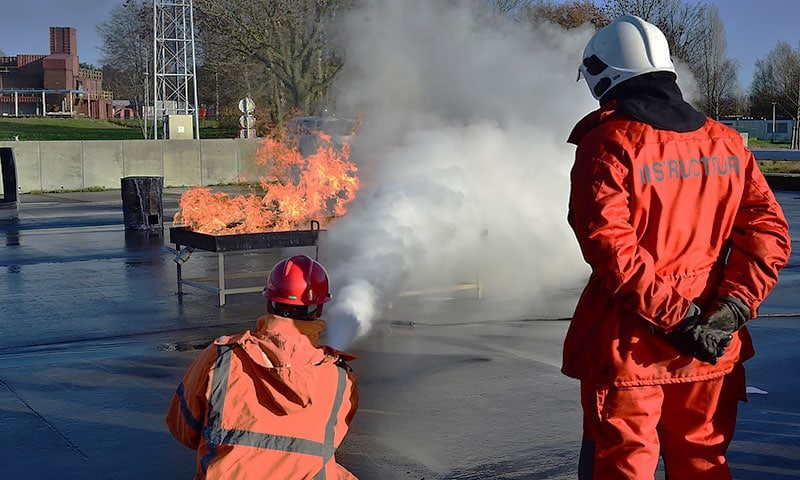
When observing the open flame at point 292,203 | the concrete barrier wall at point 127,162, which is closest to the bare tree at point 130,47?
the concrete barrier wall at point 127,162

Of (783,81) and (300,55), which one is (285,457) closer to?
(300,55)

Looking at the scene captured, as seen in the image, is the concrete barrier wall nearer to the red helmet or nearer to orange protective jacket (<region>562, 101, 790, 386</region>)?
the red helmet

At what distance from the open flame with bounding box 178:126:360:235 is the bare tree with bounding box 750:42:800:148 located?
41.1 m

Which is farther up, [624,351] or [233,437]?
[624,351]

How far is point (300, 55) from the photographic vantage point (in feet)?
78.3

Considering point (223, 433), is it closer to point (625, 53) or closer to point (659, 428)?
point (659, 428)

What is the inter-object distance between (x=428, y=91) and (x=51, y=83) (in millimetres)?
70065

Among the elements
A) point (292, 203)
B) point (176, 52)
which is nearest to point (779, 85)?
point (176, 52)

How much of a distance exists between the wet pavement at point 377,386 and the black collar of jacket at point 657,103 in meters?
2.46

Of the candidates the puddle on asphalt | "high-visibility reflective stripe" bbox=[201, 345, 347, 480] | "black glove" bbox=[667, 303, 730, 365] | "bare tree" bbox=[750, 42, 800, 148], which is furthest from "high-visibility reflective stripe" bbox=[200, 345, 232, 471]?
"bare tree" bbox=[750, 42, 800, 148]

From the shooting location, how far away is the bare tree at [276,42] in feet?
73.1

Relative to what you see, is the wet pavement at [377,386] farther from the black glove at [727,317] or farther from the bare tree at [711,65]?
the bare tree at [711,65]

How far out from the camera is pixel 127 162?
28500mm

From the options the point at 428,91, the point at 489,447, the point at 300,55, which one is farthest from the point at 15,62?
the point at 489,447
